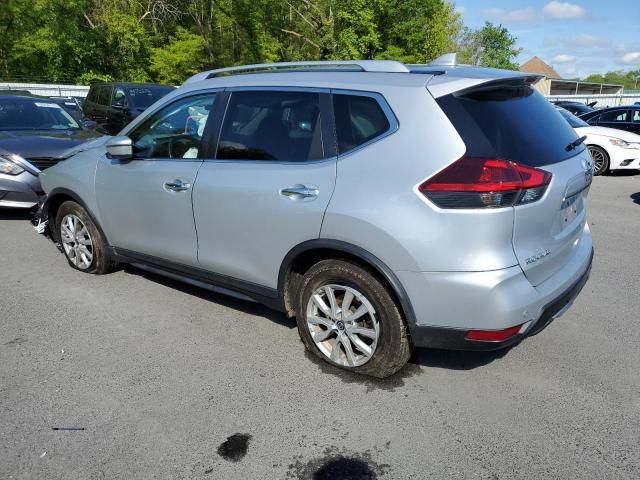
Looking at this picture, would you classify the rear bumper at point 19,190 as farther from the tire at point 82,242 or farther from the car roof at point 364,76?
the car roof at point 364,76

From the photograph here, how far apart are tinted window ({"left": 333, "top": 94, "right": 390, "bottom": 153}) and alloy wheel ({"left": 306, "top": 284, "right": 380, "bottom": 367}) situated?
0.86 m

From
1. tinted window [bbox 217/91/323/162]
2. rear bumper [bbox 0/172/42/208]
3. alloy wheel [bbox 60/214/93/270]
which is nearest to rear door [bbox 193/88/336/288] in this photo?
tinted window [bbox 217/91/323/162]

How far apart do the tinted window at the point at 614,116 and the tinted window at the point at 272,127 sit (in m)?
13.5

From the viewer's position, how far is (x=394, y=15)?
3828cm

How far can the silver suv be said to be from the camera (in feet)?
8.52

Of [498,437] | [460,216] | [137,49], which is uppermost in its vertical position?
[137,49]

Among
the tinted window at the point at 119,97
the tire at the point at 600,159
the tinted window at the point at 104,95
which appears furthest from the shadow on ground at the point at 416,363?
the tinted window at the point at 104,95

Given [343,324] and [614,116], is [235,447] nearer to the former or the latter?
[343,324]

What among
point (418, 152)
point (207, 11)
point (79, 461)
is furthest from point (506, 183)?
point (207, 11)

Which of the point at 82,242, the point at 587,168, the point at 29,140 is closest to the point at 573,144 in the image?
the point at 587,168

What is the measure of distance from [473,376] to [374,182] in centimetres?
142

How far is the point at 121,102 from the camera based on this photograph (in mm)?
13289

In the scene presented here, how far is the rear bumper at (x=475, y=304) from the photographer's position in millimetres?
2590

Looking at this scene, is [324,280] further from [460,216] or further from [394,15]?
[394,15]
